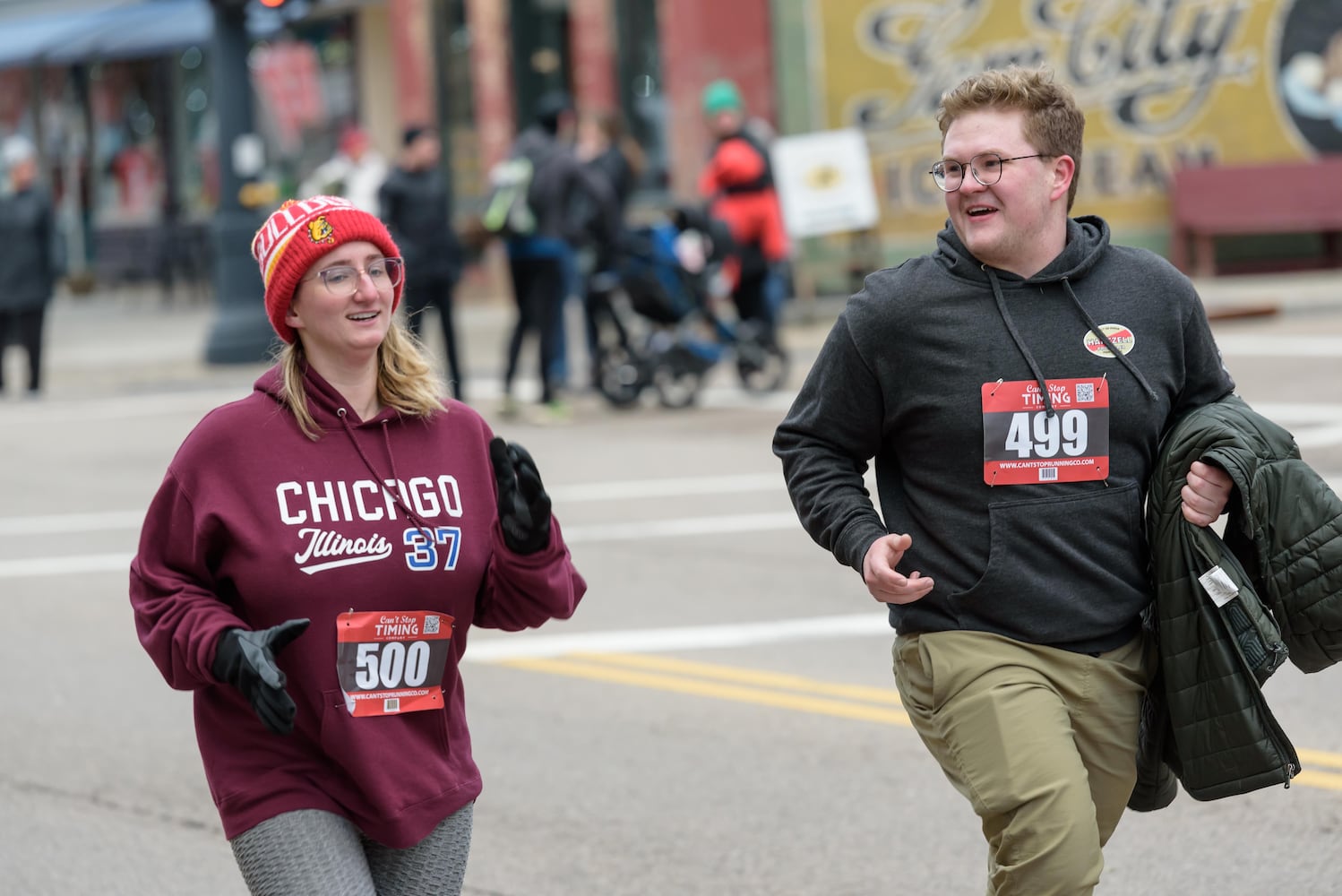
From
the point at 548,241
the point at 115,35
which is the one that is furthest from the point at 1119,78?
the point at 115,35

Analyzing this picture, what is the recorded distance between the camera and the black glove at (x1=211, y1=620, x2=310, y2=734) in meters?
3.25

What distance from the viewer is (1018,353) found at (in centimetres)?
364

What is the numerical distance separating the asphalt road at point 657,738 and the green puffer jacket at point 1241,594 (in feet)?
5.36

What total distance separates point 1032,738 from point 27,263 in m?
15.7

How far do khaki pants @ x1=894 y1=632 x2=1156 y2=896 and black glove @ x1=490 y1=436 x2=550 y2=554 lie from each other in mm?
760

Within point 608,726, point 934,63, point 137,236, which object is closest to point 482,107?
point 934,63

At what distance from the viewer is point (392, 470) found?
357 cm

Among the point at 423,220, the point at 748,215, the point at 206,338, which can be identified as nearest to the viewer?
the point at 423,220

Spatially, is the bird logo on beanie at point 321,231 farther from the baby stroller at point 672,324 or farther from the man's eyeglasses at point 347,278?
the baby stroller at point 672,324

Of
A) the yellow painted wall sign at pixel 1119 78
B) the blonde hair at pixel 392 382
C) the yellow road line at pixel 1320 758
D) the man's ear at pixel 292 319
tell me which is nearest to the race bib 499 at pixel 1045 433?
the blonde hair at pixel 392 382

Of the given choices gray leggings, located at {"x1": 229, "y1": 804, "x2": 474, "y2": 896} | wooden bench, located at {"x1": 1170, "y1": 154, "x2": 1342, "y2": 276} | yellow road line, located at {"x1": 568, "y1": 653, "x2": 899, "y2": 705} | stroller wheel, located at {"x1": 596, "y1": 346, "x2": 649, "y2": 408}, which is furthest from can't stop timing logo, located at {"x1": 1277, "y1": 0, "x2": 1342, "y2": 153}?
gray leggings, located at {"x1": 229, "y1": 804, "x2": 474, "y2": 896}

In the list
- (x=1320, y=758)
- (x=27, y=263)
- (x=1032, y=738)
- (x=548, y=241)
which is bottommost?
(x=1320, y=758)

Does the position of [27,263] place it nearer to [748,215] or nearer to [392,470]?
[748,215]

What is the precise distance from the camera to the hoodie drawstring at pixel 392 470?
11.6 feet
